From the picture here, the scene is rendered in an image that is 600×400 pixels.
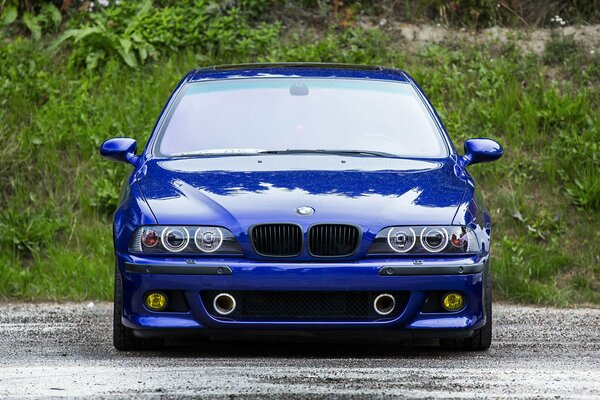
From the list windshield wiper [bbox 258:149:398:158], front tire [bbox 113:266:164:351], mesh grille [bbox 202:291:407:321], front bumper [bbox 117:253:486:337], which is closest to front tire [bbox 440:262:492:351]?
front bumper [bbox 117:253:486:337]

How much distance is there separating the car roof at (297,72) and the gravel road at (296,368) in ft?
5.54

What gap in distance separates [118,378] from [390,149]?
2.40m

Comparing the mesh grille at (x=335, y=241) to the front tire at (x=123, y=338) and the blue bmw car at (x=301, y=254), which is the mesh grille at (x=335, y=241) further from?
the front tire at (x=123, y=338)

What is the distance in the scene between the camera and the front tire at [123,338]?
7250 mm

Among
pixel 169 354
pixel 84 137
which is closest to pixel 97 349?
pixel 169 354

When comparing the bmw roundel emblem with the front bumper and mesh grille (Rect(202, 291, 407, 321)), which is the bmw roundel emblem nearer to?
the front bumper

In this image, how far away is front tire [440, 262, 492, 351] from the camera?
7328 millimetres

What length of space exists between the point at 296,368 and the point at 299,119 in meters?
2.06

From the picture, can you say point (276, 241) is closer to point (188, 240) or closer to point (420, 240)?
point (188, 240)

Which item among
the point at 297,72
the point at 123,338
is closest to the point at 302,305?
the point at 123,338

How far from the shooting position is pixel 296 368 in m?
6.65

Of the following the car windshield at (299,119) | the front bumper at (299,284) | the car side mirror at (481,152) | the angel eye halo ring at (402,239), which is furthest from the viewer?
the car side mirror at (481,152)

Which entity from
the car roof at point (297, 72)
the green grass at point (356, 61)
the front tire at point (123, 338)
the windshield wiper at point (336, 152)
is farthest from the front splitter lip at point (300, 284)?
the green grass at point (356, 61)

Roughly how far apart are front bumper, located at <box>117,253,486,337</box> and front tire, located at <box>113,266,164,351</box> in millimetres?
141
